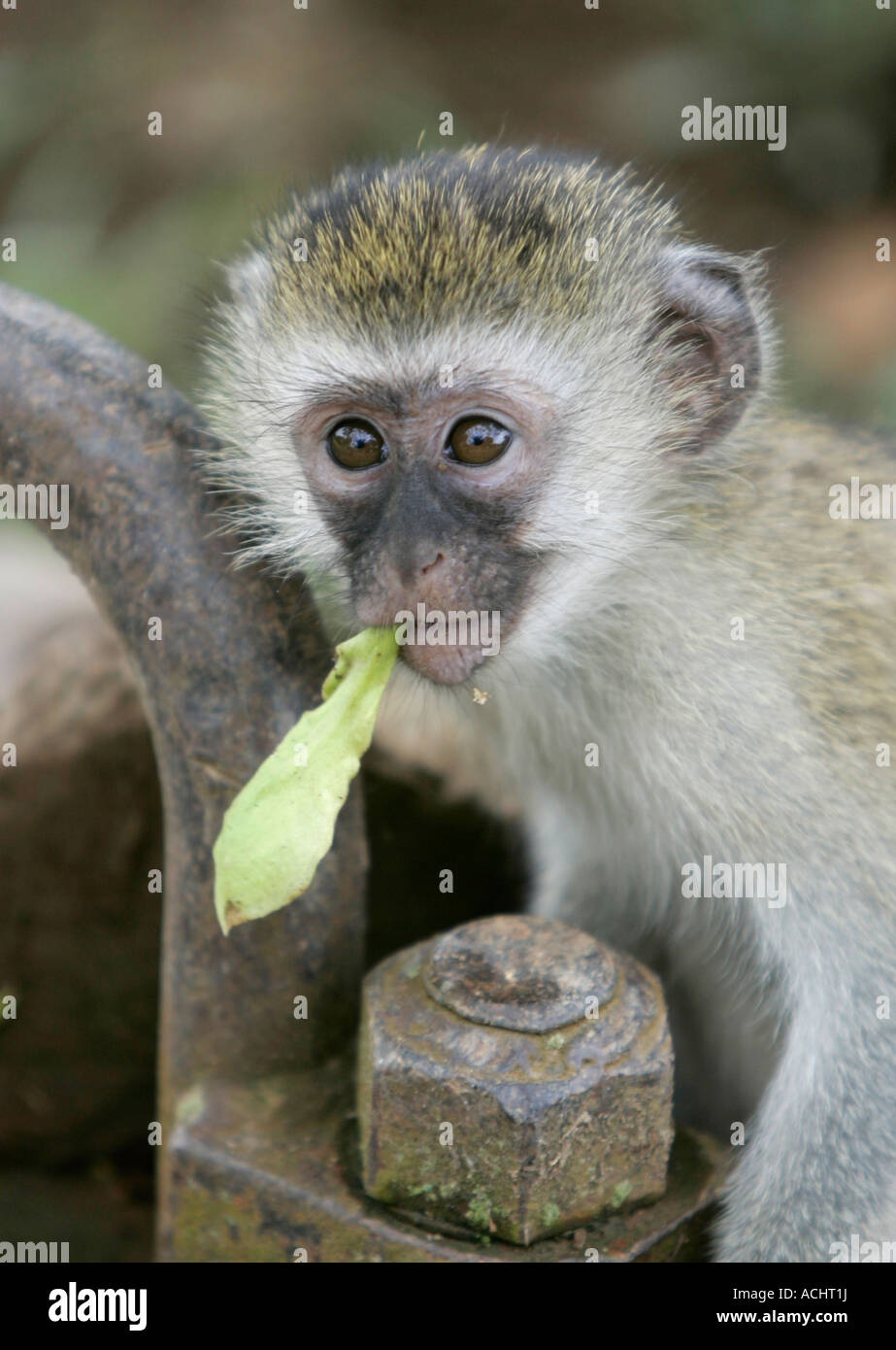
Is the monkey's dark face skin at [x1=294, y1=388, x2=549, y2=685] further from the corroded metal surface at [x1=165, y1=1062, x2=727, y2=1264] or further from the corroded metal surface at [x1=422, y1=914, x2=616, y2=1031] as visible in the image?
the corroded metal surface at [x1=165, y1=1062, x2=727, y2=1264]

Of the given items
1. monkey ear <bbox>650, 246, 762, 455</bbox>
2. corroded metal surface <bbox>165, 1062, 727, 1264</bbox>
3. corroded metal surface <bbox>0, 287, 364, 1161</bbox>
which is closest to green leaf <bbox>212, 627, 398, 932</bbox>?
corroded metal surface <bbox>0, 287, 364, 1161</bbox>

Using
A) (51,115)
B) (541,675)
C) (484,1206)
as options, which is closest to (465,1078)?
(484,1206)

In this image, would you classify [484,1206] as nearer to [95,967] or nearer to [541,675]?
[541,675]

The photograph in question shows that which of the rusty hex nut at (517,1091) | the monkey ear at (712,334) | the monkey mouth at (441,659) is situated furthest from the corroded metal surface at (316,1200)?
the monkey ear at (712,334)

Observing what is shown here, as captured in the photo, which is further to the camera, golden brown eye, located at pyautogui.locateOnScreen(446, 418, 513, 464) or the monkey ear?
the monkey ear

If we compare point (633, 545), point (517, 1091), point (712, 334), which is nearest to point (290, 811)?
point (517, 1091)

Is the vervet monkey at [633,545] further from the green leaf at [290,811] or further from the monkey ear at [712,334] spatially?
the green leaf at [290,811]
